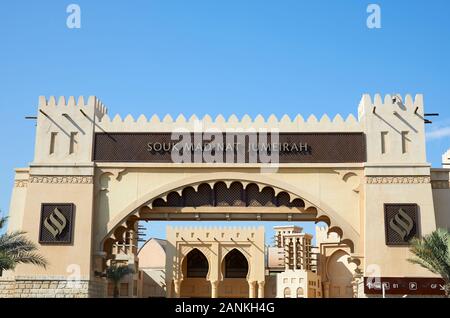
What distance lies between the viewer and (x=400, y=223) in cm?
2014

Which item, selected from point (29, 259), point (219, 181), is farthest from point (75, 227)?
point (219, 181)

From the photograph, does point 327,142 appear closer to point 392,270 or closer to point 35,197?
point 392,270

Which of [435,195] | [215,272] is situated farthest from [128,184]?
[215,272]

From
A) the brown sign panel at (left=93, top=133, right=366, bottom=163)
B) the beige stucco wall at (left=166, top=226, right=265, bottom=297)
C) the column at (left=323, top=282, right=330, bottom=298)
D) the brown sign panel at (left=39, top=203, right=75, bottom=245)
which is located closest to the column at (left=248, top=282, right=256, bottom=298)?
the beige stucco wall at (left=166, top=226, right=265, bottom=297)

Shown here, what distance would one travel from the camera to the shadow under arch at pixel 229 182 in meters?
20.5

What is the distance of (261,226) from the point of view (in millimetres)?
39812

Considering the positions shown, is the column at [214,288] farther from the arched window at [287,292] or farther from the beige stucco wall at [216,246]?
the arched window at [287,292]

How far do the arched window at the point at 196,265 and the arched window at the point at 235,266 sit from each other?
5.40ft

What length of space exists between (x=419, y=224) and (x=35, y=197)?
44.1ft

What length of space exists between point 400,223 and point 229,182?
6.08 meters

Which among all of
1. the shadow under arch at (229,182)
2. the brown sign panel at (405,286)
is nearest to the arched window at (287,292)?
the shadow under arch at (229,182)

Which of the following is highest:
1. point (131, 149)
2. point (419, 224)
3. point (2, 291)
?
point (131, 149)

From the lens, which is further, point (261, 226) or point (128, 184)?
point (261, 226)

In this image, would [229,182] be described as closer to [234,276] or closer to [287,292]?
[287,292]
